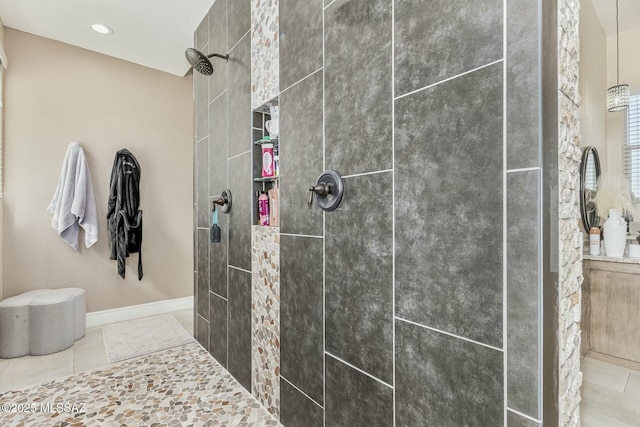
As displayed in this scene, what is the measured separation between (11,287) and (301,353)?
9.48 feet

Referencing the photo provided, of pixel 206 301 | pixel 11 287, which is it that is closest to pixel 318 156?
pixel 206 301

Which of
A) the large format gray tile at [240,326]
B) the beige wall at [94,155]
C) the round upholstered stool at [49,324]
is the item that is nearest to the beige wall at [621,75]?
the large format gray tile at [240,326]

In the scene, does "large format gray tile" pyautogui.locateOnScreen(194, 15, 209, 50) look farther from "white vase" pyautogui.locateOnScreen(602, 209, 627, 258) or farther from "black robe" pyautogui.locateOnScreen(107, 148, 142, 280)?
"white vase" pyautogui.locateOnScreen(602, 209, 627, 258)

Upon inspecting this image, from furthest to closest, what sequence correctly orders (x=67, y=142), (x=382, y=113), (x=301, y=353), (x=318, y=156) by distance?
(x=67, y=142) < (x=301, y=353) < (x=318, y=156) < (x=382, y=113)

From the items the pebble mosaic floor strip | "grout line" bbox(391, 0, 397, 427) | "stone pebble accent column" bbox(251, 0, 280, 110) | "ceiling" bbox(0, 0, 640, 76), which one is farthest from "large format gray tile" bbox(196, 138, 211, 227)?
"grout line" bbox(391, 0, 397, 427)

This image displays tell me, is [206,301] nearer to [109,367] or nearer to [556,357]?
[109,367]

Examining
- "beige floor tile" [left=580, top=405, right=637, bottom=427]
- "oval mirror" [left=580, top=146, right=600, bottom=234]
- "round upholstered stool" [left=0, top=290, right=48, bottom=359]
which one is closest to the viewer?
"beige floor tile" [left=580, top=405, right=637, bottom=427]

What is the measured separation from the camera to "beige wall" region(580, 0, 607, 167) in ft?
6.77

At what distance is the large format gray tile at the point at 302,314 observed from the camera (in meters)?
1.40

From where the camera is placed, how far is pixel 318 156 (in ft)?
4.57

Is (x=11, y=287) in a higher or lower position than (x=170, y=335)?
higher

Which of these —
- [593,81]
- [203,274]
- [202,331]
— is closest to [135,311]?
[202,331]

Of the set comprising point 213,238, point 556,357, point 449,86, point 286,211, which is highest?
point 449,86

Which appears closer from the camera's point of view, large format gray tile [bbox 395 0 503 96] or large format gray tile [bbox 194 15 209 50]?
large format gray tile [bbox 395 0 503 96]
